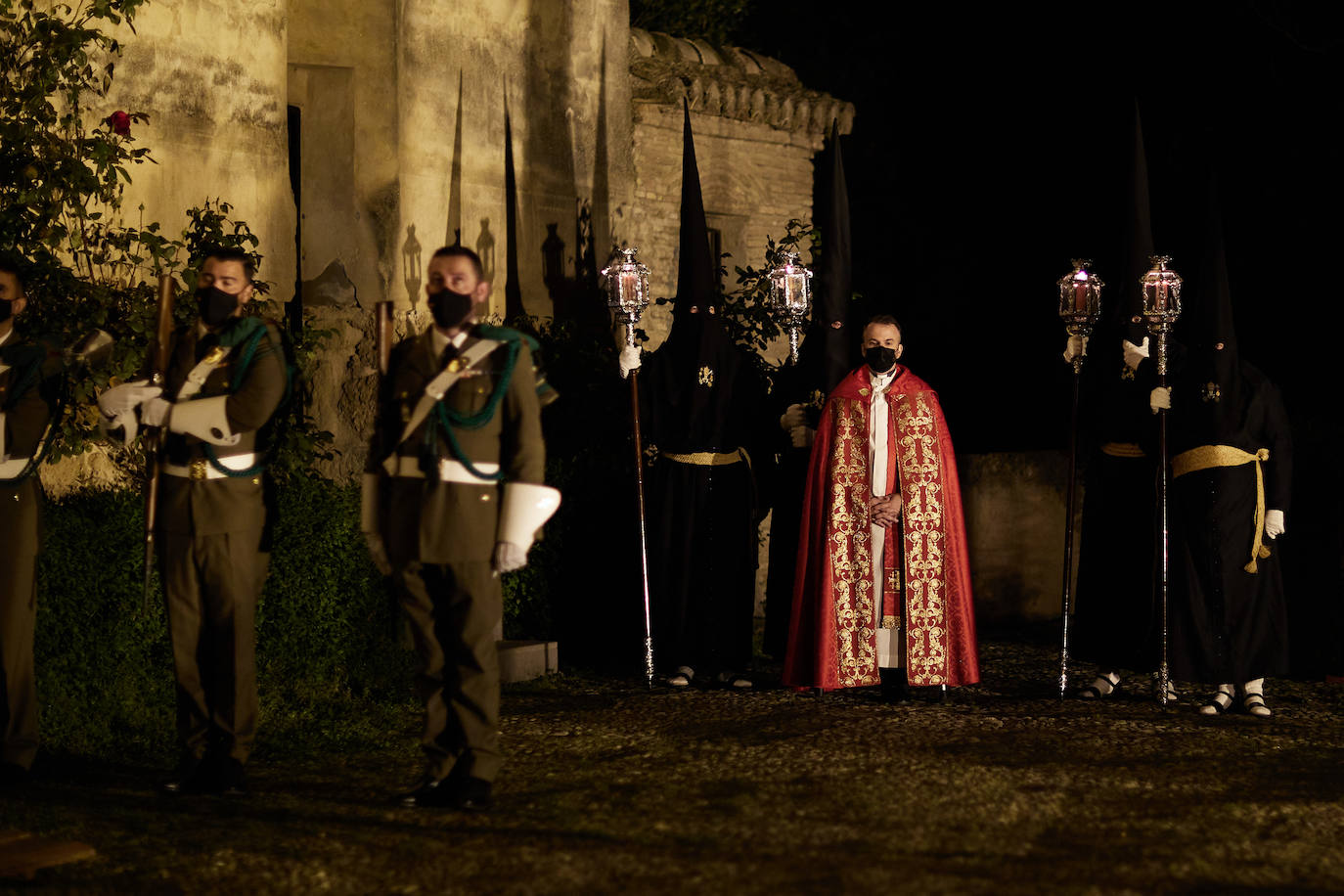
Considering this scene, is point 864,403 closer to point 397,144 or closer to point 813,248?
point 397,144

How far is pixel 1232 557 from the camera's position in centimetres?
807

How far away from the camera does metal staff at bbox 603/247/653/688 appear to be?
8.69 meters

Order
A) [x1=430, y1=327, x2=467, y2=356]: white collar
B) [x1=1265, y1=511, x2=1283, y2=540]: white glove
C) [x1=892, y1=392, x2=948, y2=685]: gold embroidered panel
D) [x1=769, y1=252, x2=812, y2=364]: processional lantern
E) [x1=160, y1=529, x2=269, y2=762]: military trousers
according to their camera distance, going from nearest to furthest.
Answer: [x1=430, y1=327, x2=467, y2=356]: white collar < [x1=160, y1=529, x2=269, y2=762]: military trousers < [x1=1265, y1=511, x2=1283, y2=540]: white glove < [x1=892, y1=392, x2=948, y2=685]: gold embroidered panel < [x1=769, y1=252, x2=812, y2=364]: processional lantern

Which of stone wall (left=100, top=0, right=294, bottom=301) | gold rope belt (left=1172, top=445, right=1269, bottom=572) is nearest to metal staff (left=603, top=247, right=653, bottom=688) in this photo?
stone wall (left=100, top=0, right=294, bottom=301)

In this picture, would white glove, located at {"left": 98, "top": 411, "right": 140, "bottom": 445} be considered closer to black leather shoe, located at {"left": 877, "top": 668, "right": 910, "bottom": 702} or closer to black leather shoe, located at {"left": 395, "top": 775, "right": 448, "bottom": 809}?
black leather shoe, located at {"left": 395, "top": 775, "right": 448, "bottom": 809}

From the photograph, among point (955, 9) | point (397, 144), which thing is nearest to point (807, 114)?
point (397, 144)

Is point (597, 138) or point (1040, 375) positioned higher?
point (597, 138)

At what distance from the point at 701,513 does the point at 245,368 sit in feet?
11.2

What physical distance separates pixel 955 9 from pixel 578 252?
9380 mm

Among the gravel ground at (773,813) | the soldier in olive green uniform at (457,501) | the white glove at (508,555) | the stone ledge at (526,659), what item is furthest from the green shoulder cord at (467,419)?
the stone ledge at (526,659)

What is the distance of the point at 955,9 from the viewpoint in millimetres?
18641

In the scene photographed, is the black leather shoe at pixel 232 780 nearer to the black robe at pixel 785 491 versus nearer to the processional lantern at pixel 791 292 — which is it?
the black robe at pixel 785 491

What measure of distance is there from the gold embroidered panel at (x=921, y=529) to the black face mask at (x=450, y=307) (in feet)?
10.4

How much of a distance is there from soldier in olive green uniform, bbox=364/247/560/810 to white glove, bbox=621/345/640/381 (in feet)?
9.48
